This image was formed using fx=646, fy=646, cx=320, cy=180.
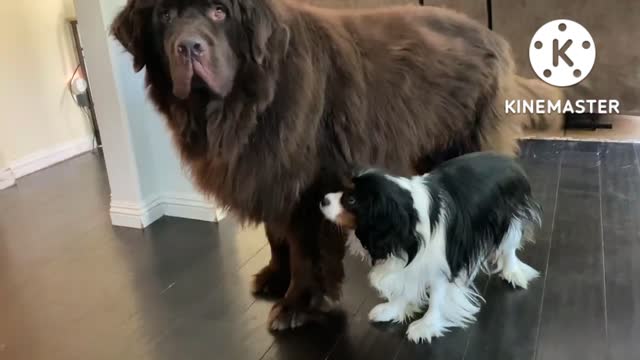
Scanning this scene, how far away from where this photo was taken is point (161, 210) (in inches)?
116

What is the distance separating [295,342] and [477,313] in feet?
1.86

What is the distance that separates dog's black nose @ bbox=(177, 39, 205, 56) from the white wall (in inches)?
43.7

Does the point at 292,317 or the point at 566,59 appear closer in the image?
the point at 292,317

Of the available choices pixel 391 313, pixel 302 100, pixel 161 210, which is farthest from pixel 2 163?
pixel 391 313

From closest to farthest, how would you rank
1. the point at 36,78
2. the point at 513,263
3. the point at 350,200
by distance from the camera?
the point at 350,200 < the point at 513,263 < the point at 36,78

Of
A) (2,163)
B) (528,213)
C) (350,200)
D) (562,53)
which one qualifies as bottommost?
(2,163)

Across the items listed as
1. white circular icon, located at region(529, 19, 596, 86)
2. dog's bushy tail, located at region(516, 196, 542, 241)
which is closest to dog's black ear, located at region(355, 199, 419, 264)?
dog's bushy tail, located at region(516, 196, 542, 241)

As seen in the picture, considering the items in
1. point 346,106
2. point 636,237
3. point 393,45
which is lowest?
point 636,237

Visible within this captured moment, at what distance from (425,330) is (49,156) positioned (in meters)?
2.92

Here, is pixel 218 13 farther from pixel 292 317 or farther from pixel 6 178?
pixel 6 178

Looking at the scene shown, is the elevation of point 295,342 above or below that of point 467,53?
below

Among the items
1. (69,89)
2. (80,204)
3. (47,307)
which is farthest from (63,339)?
(69,89)

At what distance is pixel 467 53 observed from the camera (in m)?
2.19

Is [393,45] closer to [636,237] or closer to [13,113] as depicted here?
[636,237]
